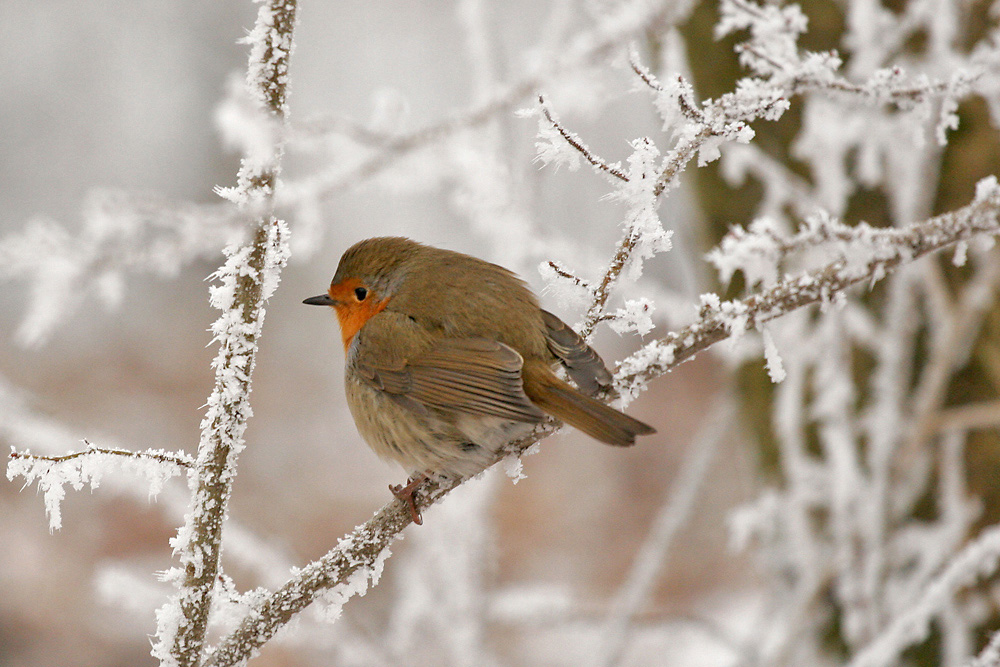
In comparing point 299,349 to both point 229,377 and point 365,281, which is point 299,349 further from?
point 229,377

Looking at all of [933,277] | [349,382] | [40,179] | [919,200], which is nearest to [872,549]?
[933,277]

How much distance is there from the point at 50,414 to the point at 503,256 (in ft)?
5.07

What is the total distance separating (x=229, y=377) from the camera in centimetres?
154

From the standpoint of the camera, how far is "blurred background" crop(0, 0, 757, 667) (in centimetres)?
329

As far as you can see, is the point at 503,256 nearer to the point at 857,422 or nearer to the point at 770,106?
the point at 857,422

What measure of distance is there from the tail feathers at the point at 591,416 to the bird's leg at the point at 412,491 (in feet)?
1.34

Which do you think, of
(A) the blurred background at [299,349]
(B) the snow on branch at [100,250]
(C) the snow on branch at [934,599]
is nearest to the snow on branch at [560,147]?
(A) the blurred background at [299,349]

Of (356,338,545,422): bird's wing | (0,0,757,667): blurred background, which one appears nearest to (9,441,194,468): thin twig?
(0,0,757,667): blurred background

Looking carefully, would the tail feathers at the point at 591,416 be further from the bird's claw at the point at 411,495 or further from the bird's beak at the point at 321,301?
the bird's beak at the point at 321,301

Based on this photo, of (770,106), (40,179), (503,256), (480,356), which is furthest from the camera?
(40,179)

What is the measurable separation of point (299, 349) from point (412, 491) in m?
8.48

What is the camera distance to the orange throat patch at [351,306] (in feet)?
10.5

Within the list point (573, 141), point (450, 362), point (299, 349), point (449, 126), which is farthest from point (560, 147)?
point (299, 349)

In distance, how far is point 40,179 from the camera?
11008 millimetres
